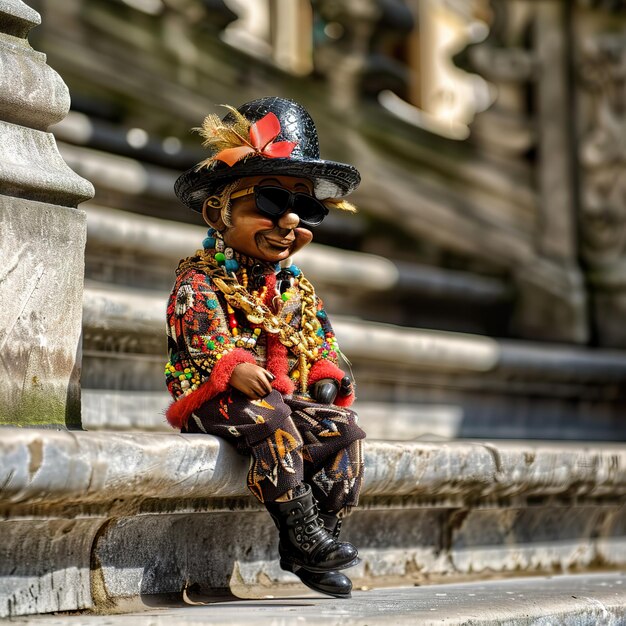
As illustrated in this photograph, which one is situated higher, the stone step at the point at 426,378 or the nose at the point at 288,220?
the nose at the point at 288,220

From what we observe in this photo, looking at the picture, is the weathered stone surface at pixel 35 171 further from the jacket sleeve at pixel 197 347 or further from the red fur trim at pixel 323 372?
the red fur trim at pixel 323 372

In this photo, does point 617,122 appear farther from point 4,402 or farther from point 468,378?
point 4,402

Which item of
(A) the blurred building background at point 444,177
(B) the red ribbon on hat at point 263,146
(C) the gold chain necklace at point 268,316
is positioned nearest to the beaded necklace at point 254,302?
(C) the gold chain necklace at point 268,316

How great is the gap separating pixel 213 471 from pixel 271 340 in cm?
40

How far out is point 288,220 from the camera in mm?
3039

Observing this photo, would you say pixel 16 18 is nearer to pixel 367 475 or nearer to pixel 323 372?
pixel 323 372

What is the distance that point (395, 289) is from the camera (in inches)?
199

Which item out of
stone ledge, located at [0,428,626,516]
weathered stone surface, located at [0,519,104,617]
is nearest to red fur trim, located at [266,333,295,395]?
stone ledge, located at [0,428,626,516]

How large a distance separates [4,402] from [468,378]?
247 centimetres

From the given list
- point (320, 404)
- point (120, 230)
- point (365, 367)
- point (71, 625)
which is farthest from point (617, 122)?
point (71, 625)

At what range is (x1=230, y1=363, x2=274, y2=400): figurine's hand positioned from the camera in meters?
2.82

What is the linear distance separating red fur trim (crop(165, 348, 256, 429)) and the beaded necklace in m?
0.11

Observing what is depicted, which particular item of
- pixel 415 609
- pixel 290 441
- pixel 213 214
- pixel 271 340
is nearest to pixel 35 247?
pixel 213 214

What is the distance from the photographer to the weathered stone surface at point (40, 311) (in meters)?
2.72
